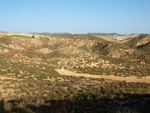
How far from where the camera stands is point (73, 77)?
2033 cm

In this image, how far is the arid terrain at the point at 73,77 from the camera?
7.73 m

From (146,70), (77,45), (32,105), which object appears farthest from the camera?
(77,45)

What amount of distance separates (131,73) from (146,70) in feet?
14.7

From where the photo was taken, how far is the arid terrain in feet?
25.3

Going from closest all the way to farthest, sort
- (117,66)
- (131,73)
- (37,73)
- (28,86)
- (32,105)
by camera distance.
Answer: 1. (32,105)
2. (28,86)
3. (37,73)
4. (131,73)
5. (117,66)

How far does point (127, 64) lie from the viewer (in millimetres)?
29562

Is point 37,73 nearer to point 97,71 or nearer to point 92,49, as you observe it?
point 97,71

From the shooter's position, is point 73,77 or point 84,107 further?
point 73,77

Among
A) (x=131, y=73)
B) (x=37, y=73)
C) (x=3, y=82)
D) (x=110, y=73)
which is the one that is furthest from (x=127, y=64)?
(x=3, y=82)

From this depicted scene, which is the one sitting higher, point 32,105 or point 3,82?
point 32,105

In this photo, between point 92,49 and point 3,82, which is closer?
point 3,82

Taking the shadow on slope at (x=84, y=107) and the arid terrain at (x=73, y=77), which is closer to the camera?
the shadow on slope at (x=84, y=107)

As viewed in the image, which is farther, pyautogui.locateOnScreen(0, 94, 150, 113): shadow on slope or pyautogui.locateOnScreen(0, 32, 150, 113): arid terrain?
pyautogui.locateOnScreen(0, 32, 150, 113): arid terrain

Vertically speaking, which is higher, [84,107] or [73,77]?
[84,107]
